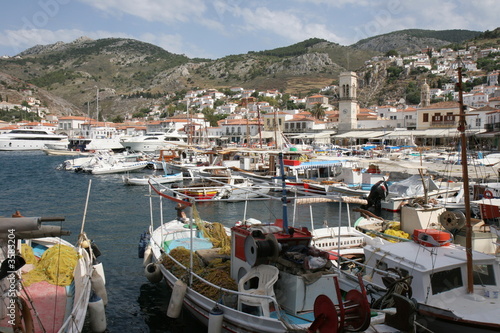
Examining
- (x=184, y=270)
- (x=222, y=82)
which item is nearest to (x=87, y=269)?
(x=184, y=270)

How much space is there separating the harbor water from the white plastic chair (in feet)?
9.85

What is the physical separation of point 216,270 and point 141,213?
1663cm

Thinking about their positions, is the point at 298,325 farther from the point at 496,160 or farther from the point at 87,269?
the point at 496,160

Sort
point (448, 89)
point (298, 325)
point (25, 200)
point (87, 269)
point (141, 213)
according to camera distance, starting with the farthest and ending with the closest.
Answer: point (448, 89), point (25, 200), point (141, 213), point (87, 269), point (298, 325)

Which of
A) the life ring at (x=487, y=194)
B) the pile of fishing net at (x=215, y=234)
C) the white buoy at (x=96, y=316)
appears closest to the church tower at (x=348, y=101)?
the life ring at (x=487, y=194)

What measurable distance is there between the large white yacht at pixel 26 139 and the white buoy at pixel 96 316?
9191cm

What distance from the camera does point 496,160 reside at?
3778 cm

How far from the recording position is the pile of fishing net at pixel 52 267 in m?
10.2

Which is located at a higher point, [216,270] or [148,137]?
[148,137]

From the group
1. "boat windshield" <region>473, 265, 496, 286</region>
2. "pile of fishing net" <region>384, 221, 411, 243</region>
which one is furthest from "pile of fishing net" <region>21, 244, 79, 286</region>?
"pile of fishing net" <region>384, 221, 411, 243</region>

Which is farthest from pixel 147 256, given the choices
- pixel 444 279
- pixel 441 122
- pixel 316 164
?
pixel 441 122

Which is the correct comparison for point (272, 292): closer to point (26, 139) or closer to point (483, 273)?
point (483, 273)

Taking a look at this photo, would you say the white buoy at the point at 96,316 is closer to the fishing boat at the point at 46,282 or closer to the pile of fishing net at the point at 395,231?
the fishing boat at the point at 46,282

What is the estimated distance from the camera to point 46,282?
10.2 metres
